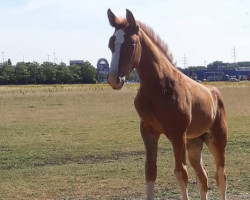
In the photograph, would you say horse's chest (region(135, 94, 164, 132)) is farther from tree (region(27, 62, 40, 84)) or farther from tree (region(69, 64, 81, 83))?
tree (region(69, 64, 81, 83))

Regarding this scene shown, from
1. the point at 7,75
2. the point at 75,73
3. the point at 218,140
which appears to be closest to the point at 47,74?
the point at 75,73

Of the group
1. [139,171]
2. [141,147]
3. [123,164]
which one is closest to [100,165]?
[123,164]

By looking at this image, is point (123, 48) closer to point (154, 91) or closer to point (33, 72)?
point (154, 91)

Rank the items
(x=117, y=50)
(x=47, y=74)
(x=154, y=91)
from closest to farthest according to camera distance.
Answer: (x=117, y=50)
(x=154, y=91)
(x=47, y=74)

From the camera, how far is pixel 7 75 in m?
106

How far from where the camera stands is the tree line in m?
109

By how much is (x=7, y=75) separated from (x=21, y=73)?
3910mm

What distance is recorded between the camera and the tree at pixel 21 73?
357ft

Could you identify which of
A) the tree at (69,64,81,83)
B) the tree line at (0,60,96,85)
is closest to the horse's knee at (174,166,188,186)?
the tree line at (0,60,96,85)

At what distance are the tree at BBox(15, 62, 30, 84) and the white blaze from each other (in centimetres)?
10626

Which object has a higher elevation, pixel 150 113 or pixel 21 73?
pixel 21 73

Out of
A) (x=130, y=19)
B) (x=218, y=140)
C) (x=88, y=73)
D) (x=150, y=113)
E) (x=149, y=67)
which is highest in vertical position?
(x=88, y=73)

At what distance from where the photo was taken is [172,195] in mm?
8453

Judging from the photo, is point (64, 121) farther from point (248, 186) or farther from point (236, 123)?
point (248, 186)
